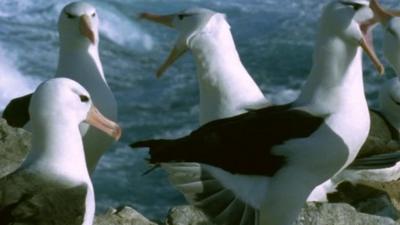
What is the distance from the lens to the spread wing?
5.14m

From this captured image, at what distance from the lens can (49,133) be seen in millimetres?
5793

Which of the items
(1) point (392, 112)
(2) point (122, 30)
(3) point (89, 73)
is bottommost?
(2) point (122, 30)

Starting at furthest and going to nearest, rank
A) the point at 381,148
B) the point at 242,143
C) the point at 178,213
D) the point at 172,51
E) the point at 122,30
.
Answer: the point at 122,30 < the point at 381,148 < the point at 172,51 < the point at 178,213 < the point at 242,143

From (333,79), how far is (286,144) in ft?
1.48

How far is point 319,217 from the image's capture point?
6.63 m

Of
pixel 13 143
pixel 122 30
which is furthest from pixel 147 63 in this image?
pixel 13 143

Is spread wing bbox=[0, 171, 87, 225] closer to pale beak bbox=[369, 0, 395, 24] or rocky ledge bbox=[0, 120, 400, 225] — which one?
rocky ledge bbox=[0, 120, 400, 225]

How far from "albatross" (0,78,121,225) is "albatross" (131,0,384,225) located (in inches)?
15.4

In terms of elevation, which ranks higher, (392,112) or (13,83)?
(392,112)

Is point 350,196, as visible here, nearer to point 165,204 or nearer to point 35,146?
point 35,146

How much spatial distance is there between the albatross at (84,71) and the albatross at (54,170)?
1018 millimetres

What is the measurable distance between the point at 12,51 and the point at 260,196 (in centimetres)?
1021

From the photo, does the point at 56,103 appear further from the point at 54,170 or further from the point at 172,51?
the point at 172,51

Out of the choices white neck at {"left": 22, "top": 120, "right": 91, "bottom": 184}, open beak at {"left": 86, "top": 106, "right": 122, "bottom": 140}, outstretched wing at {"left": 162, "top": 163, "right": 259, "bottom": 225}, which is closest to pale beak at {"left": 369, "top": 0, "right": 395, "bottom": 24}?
outstretched wing at {"left": 162, "top": 163, "right": 259, "bottom": 225}
